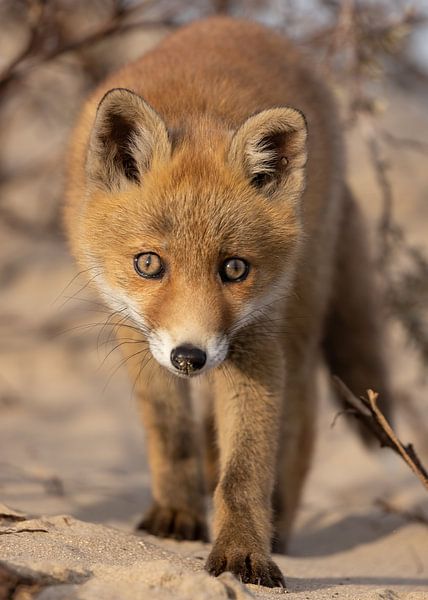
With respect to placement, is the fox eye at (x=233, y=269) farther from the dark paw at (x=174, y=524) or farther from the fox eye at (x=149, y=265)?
the dark paw at (x=174, y=524)

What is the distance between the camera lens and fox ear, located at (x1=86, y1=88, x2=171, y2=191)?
3107 mm

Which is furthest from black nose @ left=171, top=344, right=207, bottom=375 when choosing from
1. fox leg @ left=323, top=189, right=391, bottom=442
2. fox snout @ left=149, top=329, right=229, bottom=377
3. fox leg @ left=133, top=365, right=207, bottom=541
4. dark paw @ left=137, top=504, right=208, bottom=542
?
fox leg @ left=323, top=189, right=391, bottom=442

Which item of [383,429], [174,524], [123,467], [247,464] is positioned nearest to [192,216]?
[247,464]

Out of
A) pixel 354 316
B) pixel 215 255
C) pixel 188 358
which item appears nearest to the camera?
pixel 188 358

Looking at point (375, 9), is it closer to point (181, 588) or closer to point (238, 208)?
point (238, 208)

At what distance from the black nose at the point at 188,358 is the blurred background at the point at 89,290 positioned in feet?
3.99

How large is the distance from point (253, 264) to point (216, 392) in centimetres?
59

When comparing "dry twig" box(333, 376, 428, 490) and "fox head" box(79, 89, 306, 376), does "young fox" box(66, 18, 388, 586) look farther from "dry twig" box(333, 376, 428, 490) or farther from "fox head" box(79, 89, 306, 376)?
"dry twig" box(333, 376, 428, 490)

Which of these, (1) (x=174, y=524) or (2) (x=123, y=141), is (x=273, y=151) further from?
(1) (x=174, y=524)

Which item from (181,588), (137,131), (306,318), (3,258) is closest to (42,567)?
(181,588)

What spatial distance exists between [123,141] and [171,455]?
1436 millimetres

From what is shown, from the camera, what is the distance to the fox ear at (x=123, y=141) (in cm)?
311

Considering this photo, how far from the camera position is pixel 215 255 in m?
2.97

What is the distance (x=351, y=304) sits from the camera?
→ 194 inches
